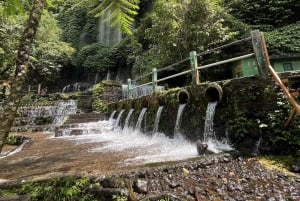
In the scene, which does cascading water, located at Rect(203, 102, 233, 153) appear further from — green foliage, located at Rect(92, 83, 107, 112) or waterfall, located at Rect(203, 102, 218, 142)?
green foliage, located at Rect(92, 83, 107, 112)

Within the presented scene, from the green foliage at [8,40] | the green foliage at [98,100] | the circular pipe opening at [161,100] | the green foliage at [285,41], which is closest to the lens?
the circular pipe opening at [161,100]

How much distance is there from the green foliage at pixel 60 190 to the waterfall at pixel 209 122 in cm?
305

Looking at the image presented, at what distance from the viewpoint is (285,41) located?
40.2 feet

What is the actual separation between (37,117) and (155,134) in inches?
439

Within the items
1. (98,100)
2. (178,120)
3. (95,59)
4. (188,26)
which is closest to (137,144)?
(178,120)

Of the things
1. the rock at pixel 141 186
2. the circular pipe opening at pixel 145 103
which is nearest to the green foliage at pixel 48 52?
the circular pipe opening at pixel 145 103

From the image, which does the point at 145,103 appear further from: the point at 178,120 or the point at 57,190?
the point at 57,190

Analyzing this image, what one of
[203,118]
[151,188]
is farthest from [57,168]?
[203,118]

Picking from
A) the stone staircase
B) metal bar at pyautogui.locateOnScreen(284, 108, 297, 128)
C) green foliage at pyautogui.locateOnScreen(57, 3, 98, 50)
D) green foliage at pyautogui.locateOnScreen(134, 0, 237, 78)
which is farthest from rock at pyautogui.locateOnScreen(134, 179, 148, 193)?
green foliage at pyautogui.locateOnScreen(57, 3, 98, 50)

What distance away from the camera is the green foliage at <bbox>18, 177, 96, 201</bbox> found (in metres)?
3.15

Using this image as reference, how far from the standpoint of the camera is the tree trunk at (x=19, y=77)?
1216 millimetres

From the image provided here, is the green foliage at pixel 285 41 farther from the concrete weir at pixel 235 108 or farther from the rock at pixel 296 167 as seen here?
the rock at pixel 296 167

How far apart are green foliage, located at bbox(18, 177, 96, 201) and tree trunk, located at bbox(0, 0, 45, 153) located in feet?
7.17

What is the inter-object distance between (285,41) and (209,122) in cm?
967
